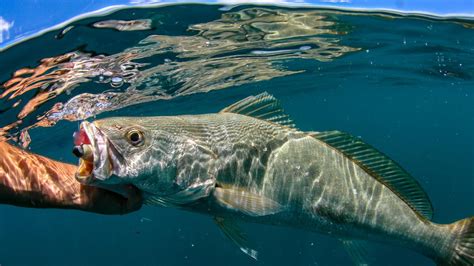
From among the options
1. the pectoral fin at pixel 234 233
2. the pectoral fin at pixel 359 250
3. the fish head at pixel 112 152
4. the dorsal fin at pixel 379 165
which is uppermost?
the fish head at pixel 112 152

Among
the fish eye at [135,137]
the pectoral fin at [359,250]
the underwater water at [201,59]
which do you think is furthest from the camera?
the underwater water at [201,59]

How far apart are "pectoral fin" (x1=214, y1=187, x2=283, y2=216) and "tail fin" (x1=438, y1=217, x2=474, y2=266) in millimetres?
2371

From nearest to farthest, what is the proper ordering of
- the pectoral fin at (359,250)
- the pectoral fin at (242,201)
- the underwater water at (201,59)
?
the pectoral fin at (242,201) < the pectoral fin at (359,250) < the underwater water at (201,59)

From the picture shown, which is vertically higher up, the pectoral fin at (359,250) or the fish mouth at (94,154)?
the fish mouth at (94,154)

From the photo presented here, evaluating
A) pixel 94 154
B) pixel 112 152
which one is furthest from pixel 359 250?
pixel 94 154

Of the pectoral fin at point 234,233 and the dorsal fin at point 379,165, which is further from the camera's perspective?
the dorsal fin at point 379,165

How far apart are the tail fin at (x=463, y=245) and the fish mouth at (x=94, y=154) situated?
12.4 feet

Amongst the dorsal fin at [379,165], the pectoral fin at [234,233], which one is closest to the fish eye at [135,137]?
the pectoral fin at [234,233]

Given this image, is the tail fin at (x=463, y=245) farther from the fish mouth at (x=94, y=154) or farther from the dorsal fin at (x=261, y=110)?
the fish mouth at (x=94, y=154)

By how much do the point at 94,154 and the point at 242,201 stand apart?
1.35 m

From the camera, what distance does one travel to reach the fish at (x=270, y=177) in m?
3.60

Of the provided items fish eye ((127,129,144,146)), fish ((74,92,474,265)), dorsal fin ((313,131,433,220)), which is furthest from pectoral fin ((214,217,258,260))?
dorsal fin ((313,131,433,220))

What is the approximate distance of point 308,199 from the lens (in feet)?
13.6

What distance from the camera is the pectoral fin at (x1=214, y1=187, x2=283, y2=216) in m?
3.71
